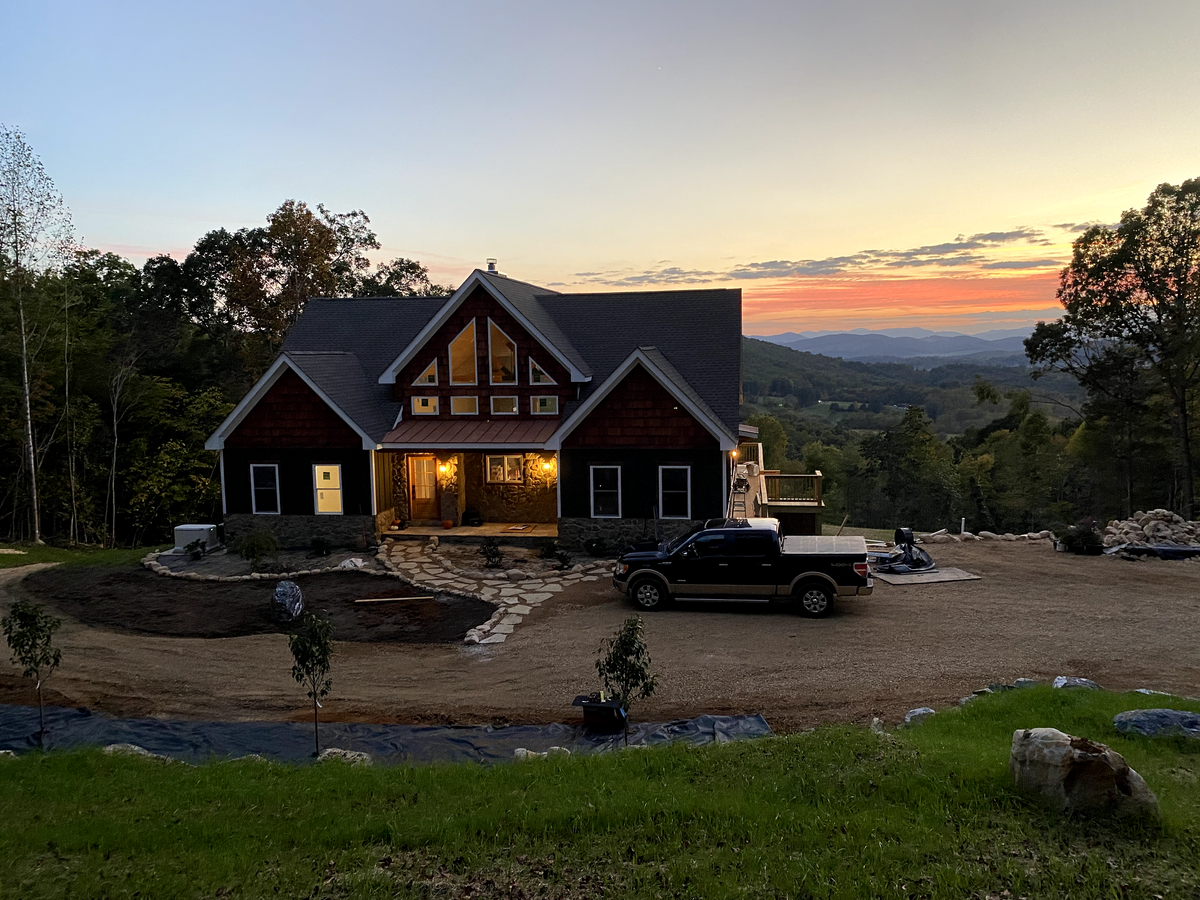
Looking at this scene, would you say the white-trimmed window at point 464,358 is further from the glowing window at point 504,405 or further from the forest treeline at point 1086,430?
the forest treeline at point 1086,430

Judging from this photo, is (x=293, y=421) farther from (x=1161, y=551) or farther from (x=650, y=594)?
(x=1161, y=551)

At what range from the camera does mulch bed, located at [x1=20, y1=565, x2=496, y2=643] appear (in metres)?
14.9

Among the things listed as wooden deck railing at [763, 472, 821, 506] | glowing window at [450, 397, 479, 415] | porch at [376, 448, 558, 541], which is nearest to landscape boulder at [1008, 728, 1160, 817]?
wooden deck railing at [763, 472, 821, 506]

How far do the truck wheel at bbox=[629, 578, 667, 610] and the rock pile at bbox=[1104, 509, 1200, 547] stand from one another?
13.3m

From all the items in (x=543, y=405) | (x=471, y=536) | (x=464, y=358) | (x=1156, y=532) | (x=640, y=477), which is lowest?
(x=1156, y=532)

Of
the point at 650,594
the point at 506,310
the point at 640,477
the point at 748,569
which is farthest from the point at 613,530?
the point at 506,310

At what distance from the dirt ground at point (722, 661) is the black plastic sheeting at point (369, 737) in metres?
0.43

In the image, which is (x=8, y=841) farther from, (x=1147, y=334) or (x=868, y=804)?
(x=1147, y=334)

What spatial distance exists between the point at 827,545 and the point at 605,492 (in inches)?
287

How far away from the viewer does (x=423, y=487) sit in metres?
23.8

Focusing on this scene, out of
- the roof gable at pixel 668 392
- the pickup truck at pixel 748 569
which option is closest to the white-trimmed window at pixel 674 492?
the roof gable at pixel 668 392

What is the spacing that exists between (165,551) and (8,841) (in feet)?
58.6

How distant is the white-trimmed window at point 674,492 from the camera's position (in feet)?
67.7

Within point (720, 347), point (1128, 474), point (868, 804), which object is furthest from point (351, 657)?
point (1128, 474)
